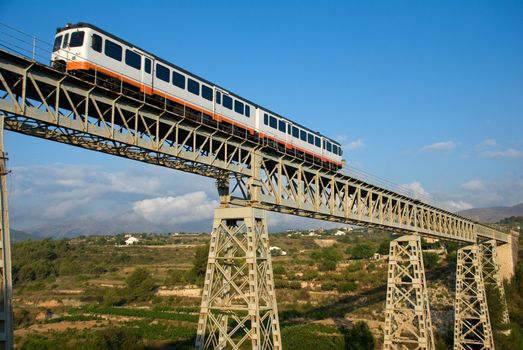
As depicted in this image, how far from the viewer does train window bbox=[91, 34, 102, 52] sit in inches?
580

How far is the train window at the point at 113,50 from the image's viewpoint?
15.1m

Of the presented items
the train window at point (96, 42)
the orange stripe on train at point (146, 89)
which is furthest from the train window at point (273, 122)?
the train window at point (96, 42)

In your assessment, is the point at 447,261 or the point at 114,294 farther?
the point at 114,294

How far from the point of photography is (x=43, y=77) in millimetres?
12008

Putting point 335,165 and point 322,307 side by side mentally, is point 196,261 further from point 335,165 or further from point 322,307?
point 335,165

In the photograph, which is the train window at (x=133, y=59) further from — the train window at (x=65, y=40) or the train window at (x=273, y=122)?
the train window at (x=273, y=122)

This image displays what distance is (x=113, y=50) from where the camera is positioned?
603 inches

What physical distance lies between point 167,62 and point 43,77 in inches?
228

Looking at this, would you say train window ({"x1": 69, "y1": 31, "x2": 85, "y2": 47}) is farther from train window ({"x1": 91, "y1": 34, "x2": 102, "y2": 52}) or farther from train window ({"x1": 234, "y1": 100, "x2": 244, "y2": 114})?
train window ({"x1": 234, "y1": 100, "x2": 244, "y2": 114})

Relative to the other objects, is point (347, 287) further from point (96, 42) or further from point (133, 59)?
point (96, 42)

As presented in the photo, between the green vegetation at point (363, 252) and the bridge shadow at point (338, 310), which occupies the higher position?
the green vegetation at point (363, 252)

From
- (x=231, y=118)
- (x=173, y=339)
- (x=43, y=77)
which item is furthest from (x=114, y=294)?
(x=43, y=77)

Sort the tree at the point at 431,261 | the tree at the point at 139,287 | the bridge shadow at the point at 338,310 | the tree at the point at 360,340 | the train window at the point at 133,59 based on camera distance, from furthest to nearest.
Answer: the tree at the point at 139,287
the tree at the point at 431,261
the bridge shadow at the point at 338,310
the tree at the point at 360,340
the train window at the point at 133,59

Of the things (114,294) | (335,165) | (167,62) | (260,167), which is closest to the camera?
(167,62)
